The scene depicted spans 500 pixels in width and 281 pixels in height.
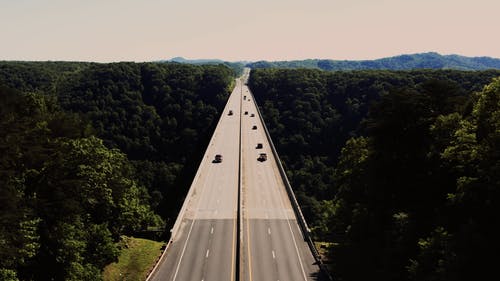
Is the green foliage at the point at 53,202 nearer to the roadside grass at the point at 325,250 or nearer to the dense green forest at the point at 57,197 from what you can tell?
the dense green forest at the point at 57,197

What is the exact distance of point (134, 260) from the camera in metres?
42.3

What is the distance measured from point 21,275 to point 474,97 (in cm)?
3871

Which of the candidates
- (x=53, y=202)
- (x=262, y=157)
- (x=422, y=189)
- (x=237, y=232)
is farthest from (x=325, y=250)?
(x=262, y=157)

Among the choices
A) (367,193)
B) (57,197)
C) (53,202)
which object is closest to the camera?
(53,202)

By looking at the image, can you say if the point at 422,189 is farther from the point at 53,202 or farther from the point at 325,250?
the point at 53,202

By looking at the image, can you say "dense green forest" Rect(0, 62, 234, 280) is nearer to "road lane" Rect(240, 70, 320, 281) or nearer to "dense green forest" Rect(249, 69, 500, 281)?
"road lane" Rect(240, 70, 320, 281)

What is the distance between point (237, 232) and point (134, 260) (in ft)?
34.8

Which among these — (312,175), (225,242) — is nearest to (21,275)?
(225,242)

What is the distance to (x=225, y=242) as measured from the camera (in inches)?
1724

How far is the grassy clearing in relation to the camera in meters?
39.2

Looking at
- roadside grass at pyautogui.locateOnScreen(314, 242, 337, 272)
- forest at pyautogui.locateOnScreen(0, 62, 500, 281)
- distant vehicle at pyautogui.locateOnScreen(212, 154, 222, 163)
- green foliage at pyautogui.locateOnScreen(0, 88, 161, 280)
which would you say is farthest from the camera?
distant vehicle at pyautogui.locateOnScreen(212, 154, 222, 163)

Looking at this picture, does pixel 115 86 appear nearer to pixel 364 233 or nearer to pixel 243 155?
pixel 243 155

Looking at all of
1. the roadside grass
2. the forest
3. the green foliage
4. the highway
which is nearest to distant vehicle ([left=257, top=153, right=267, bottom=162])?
the highway

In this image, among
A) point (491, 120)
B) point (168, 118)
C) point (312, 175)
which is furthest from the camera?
point (168, 118)
